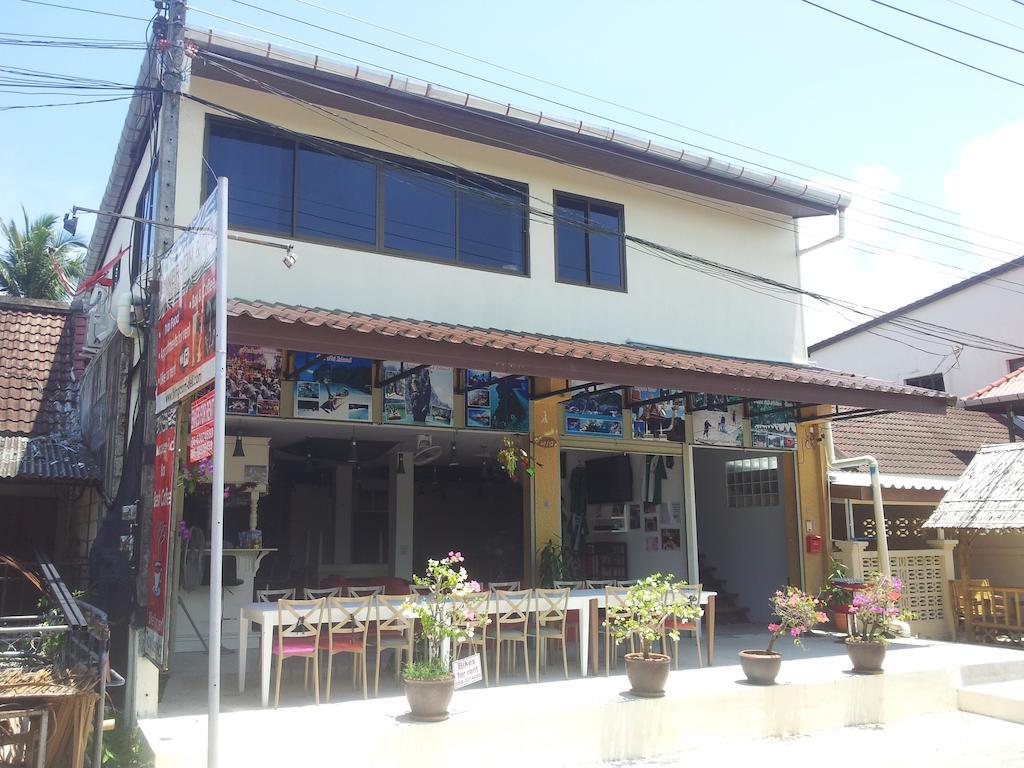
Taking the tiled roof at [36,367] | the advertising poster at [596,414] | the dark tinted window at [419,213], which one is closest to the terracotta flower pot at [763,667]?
the advertising poster at [596,414]

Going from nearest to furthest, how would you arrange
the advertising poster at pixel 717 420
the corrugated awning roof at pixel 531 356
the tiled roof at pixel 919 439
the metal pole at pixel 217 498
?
the metal pole at pixel 217 498, the corrugated awning roof at pixel 531 356, the advertising poster at pixel 717 420, the tiled roof at pixel 919 439

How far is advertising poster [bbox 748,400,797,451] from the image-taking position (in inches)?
483

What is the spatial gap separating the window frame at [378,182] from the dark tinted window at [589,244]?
555mm

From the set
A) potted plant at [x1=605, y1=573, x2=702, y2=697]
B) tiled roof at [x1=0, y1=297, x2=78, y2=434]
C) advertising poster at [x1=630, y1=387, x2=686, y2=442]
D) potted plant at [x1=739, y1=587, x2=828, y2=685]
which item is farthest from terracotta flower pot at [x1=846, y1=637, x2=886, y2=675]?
tiled roof at [x1=0, y1=297, x2=78, y2=434]

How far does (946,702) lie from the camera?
893 centimetres

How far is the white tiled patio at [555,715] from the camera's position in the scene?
6043 millimetres

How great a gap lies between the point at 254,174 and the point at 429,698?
5.69 meters

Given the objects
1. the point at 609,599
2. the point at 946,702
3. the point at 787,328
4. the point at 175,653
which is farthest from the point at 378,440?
the point at 946,702

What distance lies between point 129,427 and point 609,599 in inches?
192

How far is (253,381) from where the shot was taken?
8727mm

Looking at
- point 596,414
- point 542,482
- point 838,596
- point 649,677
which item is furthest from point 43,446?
point 838,596

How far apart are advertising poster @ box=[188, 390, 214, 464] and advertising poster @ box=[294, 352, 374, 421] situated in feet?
11.3

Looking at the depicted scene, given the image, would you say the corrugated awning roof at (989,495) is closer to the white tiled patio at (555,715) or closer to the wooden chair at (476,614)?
the white tiled patio at (555,715)

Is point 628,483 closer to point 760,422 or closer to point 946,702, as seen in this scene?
point 760,422
